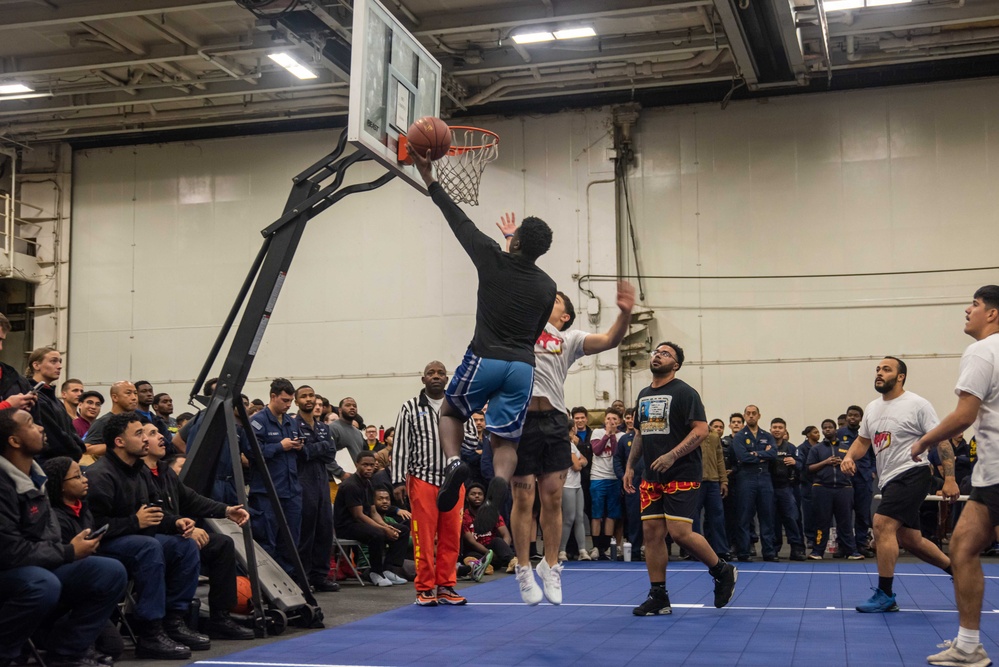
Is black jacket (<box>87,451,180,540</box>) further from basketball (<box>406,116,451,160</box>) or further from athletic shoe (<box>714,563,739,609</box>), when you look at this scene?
athletic shoe (<box>714,563,739,609</box>)

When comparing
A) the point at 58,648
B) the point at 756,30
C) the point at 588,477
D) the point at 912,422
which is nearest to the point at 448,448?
the point at 58,648

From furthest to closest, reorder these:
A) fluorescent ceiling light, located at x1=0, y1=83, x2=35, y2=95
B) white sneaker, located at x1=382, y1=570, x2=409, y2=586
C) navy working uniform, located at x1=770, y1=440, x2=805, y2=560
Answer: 1. fluorescent ceiling light, located at x1=0, y1=83, x2=35, y2=95
2. navy working uniform, located at x1=770, y1=440, x2=805, y2=560
3. white sneaker, located at x1=382, y1=570, x2=409, y2=586

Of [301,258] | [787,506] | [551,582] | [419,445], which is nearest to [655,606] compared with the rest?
[551,582]

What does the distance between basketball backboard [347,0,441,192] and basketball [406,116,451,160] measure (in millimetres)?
462

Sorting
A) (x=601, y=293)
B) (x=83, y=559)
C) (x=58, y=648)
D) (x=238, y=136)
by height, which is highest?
(x=238, y=136)

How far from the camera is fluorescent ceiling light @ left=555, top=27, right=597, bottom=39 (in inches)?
615

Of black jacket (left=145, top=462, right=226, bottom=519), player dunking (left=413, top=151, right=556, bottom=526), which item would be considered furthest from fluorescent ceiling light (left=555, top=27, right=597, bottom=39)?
black jacket (left=145, top=462, right=226, bottom=519)

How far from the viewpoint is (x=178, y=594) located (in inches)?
251

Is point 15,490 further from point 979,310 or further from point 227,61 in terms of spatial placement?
point 227,61

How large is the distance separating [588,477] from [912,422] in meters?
6.67

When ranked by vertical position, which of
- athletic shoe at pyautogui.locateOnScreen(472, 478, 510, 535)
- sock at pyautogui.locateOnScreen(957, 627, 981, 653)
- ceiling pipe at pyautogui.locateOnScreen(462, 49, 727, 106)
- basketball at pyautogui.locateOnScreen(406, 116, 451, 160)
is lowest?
sock at pyautogui.locateOnScreen(957, 627, 981, 653)

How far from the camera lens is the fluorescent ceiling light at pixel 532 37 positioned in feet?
51.4

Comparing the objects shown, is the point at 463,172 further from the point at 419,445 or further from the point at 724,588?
the point at 724,588

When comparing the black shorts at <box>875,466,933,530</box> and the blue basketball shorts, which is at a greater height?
the blue basketball shorts
